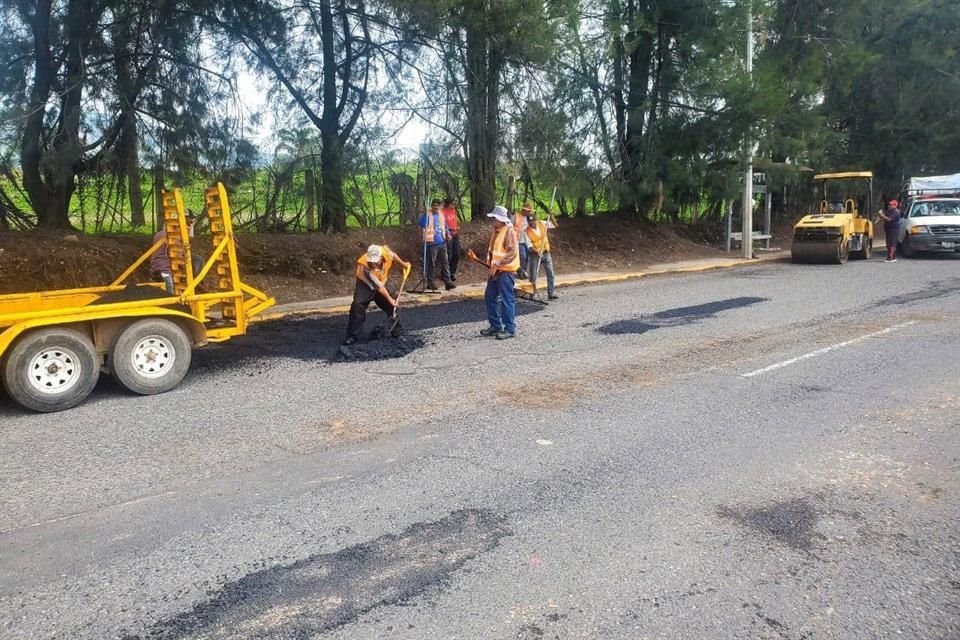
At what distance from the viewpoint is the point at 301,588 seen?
3.71 metres

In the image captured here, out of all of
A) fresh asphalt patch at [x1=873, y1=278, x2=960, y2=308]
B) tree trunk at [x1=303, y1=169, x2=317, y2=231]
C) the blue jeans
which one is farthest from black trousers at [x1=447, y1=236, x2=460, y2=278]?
fresh asphalt patch at [x1=873, y1=278, x2=960, y2=308]

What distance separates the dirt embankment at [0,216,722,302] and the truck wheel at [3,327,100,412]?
548 cm

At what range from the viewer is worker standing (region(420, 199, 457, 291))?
14398 mm

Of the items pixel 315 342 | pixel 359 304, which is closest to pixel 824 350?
pixel 359 304

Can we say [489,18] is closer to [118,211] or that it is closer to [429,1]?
[429,1]

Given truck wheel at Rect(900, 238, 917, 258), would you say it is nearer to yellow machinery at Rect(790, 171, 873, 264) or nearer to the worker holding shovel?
yellow machinery at Rect(790, 171, 873, 264)

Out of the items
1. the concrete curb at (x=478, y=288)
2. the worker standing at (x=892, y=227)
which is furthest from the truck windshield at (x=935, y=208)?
the concrete curb at (x=478, y=288)

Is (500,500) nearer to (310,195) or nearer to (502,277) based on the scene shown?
(502,277)

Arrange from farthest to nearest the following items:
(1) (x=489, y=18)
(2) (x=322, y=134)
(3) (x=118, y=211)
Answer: (2) (x=322, y=134) < (3) (x=118, y=211) < (1) (x=489, y=18)

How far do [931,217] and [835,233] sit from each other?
3408mm

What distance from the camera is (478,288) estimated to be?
49.7ft

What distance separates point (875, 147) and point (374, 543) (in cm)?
2650

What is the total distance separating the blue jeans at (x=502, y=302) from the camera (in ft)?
32.7

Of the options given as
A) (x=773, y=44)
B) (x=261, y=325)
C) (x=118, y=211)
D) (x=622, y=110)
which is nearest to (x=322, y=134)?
(x=118, y=211)
